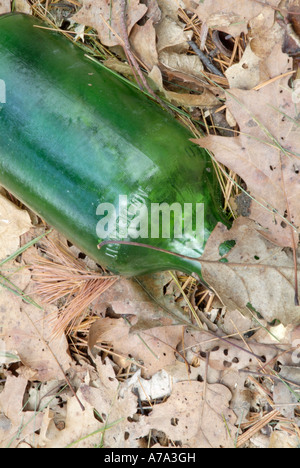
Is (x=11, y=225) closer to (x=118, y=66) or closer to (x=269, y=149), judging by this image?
(x=118, y=66)

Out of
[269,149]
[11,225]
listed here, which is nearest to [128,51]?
[269,149]

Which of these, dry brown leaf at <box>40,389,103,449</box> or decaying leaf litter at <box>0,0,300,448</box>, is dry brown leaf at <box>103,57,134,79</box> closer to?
decaying leaf litter at <box>0,0,300,448</box>

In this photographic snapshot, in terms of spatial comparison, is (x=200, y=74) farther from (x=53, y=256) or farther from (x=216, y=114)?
(x=53, y=256)

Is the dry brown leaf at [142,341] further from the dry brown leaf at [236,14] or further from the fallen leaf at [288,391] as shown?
the dry brown leaf at [236,14]

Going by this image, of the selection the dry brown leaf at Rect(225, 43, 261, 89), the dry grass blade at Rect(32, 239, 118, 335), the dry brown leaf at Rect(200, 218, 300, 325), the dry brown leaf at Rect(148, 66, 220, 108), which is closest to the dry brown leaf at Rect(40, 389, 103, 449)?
the dry grass blade at Rect(32, 239, 118, 335)

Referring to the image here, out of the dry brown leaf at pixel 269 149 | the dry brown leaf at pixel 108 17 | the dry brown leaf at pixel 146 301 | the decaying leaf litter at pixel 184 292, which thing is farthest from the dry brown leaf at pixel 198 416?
the dry brown leaf at pixel 108 17
